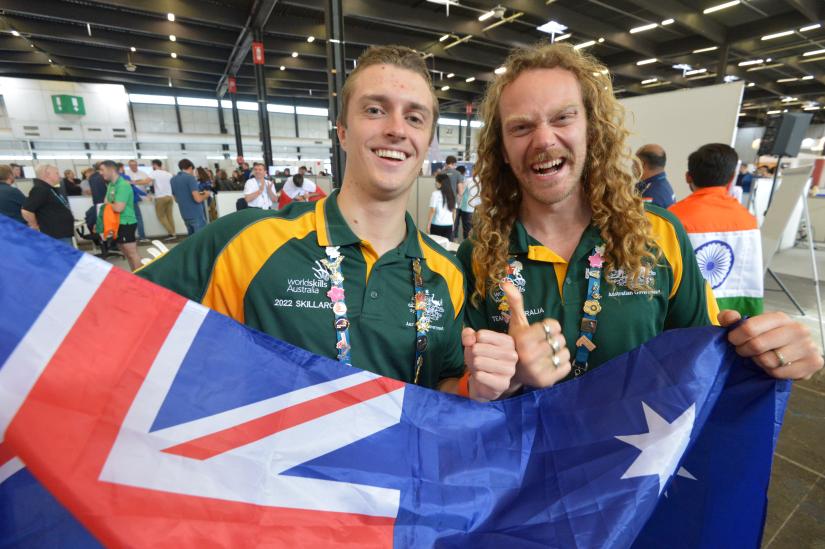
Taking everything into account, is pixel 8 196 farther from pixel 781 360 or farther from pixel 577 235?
pixel 781 360

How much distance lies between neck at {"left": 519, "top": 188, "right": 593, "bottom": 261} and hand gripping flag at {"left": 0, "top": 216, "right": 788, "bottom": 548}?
1.53 feet

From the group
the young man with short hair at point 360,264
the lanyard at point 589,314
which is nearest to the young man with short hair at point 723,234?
the lanyard at point 589,314

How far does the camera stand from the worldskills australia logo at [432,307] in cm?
137

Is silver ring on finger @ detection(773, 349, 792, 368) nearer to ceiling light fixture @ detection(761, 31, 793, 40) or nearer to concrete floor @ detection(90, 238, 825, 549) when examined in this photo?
concrete floor @ detection(90, 238, 825, 549)

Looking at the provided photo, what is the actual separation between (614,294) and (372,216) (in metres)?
0.87

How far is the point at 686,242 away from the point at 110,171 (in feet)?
26.8

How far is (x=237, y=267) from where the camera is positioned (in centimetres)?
132

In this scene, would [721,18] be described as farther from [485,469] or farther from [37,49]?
[37,49]

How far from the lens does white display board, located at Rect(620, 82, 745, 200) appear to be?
15.3 feet

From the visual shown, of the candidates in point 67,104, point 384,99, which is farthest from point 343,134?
point 67,104

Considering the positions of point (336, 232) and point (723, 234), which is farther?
point (723, 234)

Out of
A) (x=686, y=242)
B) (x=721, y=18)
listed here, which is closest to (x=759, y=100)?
(x=721, y=18)

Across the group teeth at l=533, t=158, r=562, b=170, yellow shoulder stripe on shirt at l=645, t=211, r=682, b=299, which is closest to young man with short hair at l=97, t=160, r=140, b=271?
teeth at l=533, t=158, r=562, b=170

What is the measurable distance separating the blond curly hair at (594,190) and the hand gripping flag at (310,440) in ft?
1.26
